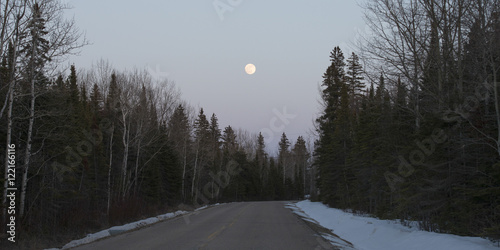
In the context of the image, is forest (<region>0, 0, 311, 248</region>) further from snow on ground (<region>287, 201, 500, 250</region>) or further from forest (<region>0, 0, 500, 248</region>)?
snow on ground (<region>287, 201, 500, 250</region>)

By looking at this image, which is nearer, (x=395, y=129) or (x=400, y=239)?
(x=400, y=239)

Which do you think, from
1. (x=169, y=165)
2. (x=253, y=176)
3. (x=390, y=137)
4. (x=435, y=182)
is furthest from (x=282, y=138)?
(x=435, y=182)

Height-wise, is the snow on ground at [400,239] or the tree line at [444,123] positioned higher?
the tree line at [444,123]

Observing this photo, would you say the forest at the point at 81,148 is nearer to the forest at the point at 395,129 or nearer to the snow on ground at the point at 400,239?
the forest at the point at 395,129

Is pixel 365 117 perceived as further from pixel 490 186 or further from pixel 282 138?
pixel 282 138

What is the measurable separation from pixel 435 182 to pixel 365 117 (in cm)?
1360

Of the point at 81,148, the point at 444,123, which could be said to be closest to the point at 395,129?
the point at 444,123

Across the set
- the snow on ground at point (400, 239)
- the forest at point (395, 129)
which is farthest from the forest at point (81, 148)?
the snow on ground at point (400, 239)

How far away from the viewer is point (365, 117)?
24094 mm

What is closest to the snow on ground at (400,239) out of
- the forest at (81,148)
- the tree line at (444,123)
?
the tree line at (444,123)

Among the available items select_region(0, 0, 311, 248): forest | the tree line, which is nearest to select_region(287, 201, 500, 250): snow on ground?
the tree line

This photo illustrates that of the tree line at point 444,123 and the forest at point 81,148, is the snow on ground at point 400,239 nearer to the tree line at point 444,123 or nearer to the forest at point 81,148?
the tree line at point 444,123

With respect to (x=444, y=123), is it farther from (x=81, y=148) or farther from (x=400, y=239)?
(x=81, y=148)

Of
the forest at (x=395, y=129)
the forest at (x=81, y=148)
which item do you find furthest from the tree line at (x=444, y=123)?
the forest at (x=81, y=148)
